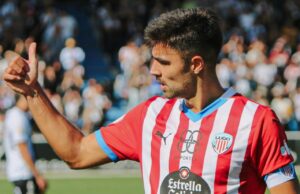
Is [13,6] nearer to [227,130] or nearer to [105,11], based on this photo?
[105,11]

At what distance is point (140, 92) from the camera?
18391mm

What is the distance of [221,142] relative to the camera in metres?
4.07

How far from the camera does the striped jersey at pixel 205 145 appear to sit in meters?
3.98

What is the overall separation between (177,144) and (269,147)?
0.47 m

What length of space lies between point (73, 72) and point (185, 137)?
14.8 meters

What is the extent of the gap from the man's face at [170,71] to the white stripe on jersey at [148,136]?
279 millimetres

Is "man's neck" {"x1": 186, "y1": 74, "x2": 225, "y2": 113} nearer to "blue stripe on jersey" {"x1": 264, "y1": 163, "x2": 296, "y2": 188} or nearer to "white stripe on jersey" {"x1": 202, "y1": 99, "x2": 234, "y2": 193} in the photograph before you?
"white stripe on jersey" {"x1": 202, "y1": 99, "x2": 234, "y2": 193}

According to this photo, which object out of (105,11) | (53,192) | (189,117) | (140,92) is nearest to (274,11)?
(105,11)

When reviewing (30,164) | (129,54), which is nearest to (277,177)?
(30,164)

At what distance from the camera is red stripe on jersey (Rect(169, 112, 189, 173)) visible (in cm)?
411

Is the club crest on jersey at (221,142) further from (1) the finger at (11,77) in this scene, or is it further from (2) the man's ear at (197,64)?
(1) the finger at (11,77)

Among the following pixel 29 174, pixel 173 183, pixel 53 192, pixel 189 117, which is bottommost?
pixel 53 192

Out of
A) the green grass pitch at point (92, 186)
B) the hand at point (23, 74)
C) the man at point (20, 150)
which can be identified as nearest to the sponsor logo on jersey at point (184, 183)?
the hand at point (23, 74)

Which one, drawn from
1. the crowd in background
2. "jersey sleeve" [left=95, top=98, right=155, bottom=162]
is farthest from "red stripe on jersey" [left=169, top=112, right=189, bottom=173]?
the crowd in background
